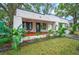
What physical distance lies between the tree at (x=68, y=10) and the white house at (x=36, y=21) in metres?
0.10

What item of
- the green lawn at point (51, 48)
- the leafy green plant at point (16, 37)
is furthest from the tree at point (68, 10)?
the leafy green plant at point (16, 37)

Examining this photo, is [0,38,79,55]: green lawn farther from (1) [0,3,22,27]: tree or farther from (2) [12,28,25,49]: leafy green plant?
(1) [0,3,22,27]: tree

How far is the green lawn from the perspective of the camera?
2.72 m

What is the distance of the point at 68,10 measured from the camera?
278cm

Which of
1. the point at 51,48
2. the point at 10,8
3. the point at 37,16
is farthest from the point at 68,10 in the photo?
the point at 10,8

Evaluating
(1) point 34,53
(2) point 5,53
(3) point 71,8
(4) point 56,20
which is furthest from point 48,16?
(2) point 5,53

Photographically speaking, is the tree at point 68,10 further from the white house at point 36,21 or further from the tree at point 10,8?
the tree at point 10,8

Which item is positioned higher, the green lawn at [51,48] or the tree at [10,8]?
the tree at [10,8]

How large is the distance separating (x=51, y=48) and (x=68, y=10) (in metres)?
0.61

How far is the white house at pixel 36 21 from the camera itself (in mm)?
2723

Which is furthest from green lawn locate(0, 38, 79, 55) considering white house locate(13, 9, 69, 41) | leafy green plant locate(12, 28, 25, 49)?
white house locate(13, 9, 69, 41)


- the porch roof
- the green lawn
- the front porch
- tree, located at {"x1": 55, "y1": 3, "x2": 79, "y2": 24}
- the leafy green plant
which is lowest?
the green lawn

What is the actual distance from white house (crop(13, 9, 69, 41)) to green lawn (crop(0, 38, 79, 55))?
7.9 inches

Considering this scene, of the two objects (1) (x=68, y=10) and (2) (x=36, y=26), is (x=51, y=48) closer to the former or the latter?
(2) (x=36, y=26)
